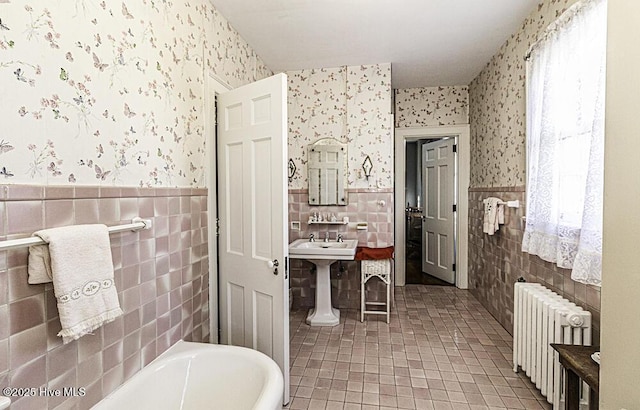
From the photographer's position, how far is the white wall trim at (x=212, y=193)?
7.32 ft

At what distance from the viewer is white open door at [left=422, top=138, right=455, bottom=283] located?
4.55m

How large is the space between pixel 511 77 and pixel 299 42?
1.93m

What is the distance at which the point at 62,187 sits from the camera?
1.17m

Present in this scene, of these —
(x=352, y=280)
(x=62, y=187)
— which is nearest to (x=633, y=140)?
(x=62, y=187)

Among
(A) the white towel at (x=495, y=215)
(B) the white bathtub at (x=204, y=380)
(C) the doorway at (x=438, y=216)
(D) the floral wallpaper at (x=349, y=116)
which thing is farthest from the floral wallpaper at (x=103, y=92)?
(C) the doorway at (x=438, y=216)

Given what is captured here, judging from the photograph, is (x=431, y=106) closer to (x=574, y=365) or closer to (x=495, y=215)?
(x=495, y=215)

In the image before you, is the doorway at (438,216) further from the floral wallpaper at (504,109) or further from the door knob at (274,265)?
the door knob at (274,265)

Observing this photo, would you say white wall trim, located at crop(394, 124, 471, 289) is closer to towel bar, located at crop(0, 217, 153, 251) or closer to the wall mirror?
the wall mirror

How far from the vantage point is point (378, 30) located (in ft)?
9.11

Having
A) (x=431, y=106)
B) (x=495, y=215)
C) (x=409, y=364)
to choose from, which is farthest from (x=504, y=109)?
(x=409, y=364)

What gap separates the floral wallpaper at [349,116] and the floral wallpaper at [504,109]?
104 centimetres

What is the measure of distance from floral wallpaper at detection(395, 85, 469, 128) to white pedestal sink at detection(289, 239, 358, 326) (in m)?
2.03

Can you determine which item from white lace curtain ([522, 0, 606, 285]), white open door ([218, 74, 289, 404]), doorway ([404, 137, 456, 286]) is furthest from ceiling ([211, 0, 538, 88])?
doorway ([404, 137, 456, 286])

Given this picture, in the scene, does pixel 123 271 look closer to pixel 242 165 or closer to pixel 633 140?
pixel 242 165
